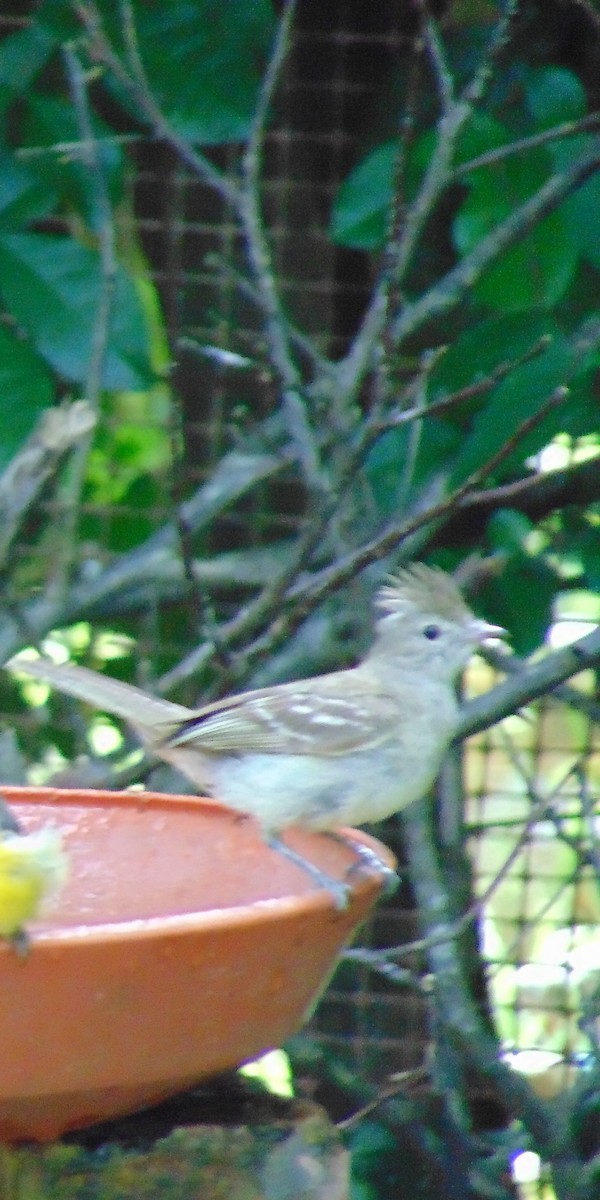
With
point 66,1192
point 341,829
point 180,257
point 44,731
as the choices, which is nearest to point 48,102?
point 180,257

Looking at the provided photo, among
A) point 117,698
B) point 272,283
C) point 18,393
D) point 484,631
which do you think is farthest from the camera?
point 18,393

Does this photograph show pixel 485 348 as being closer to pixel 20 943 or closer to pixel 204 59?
pixel 204 59

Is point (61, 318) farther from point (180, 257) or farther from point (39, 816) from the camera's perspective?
point (39, 816)

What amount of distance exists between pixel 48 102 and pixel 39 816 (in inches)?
56.6

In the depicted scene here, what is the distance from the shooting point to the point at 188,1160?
1.62 m

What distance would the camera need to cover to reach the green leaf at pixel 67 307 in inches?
109

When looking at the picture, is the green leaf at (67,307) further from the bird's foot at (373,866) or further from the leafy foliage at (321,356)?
the bird's foot at (373,866)

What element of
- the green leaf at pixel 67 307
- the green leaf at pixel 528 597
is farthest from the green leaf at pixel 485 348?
the green leaf at pixel 67 307

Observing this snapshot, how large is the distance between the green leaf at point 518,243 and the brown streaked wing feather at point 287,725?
76 cm

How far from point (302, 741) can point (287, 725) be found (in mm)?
29

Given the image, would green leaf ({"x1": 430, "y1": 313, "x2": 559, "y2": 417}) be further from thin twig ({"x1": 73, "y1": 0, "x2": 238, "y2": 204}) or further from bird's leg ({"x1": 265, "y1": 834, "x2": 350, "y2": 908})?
bird's leg ({"x1": 265, "y1": 834, "x2": 350, "y2": 908})

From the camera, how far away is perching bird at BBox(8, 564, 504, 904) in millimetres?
2182

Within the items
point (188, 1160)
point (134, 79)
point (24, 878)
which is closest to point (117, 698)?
point (188, 1160)

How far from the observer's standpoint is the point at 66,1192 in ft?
5.20
